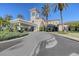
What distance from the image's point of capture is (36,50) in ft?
31.9


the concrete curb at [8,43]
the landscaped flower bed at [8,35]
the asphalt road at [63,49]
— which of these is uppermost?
the landscaped flower bed at [8,35]

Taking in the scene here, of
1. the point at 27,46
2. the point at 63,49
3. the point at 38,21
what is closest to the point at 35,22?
the point at 38,21

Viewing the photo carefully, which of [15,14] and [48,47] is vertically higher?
[15,14]

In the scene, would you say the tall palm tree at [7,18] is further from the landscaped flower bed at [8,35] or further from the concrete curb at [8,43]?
the concrete curb at [8,43]

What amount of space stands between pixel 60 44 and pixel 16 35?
54.6 inches

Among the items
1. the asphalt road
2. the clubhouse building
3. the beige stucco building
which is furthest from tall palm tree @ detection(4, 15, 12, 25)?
the asphalt road

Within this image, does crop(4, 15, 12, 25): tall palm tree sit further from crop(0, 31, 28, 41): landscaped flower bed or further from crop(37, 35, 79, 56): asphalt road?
crop(37, 35, 79, 56): asphalt road

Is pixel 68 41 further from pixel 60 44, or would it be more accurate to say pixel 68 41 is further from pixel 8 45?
pixel 8 45

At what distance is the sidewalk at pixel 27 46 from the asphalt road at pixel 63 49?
→ 0.32 meters

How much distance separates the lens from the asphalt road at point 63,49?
9.66m

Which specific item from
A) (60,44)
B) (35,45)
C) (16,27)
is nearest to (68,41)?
(60,44)

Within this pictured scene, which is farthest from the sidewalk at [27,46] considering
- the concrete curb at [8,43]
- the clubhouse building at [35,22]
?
the clubhouse building at [35,22]

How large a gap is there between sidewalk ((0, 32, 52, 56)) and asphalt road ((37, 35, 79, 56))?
0.32 meters

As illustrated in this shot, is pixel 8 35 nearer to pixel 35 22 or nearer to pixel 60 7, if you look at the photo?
pixel 35 22
